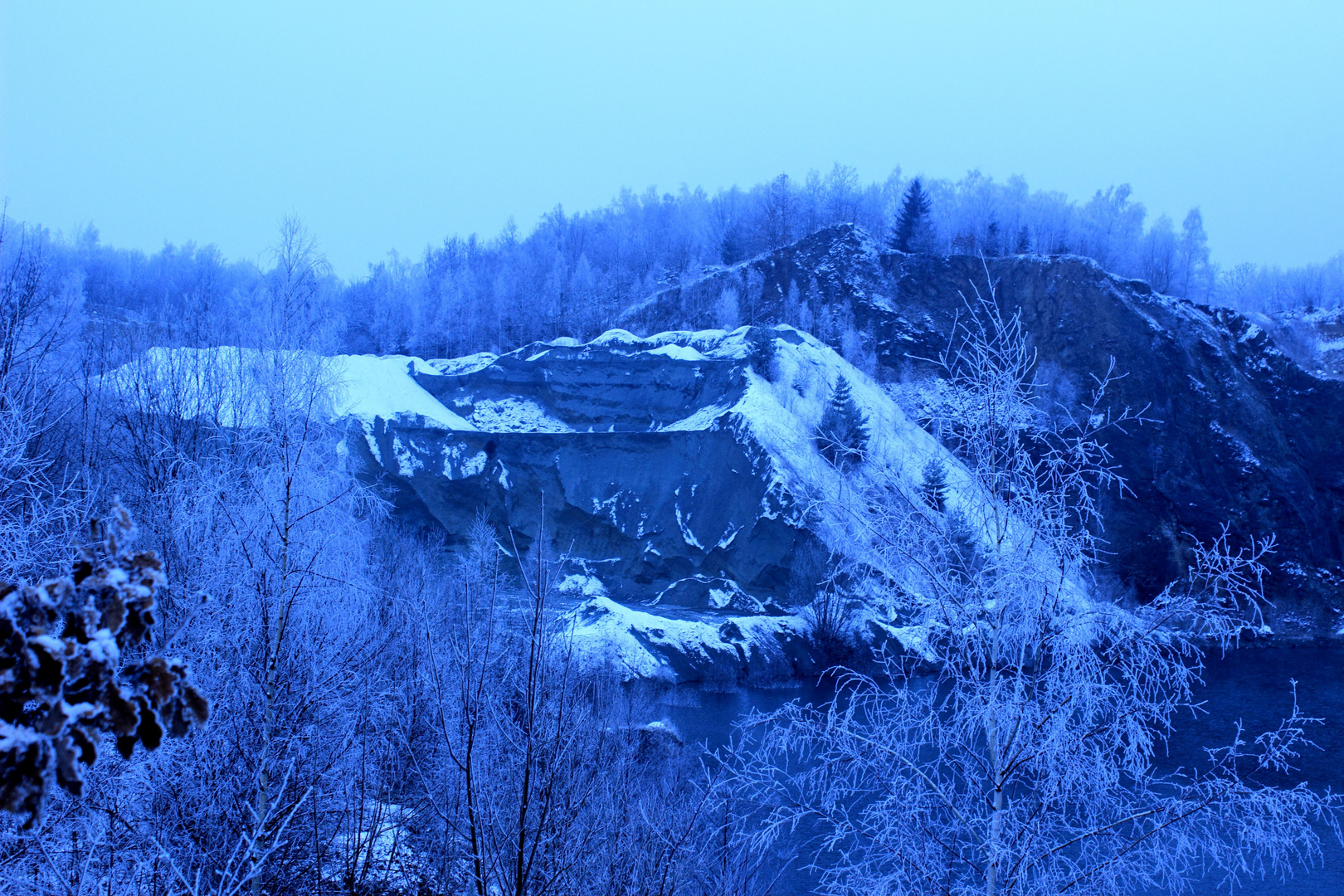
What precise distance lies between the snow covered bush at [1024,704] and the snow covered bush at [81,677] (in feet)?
13.2

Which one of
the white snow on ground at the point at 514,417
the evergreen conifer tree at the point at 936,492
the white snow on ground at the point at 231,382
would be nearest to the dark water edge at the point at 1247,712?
the evergreen conifer tree at the point at 936,492

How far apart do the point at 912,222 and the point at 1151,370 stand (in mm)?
20193

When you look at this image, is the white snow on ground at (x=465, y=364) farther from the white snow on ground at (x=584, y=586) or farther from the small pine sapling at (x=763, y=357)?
the white snow on ground at (x=584, y=586)

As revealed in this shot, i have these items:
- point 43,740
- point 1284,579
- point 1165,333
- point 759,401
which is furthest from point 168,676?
point 1165,333

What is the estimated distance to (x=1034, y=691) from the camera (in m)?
5.24

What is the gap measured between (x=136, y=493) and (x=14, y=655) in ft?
39.6

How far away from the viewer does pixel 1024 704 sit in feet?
16.8

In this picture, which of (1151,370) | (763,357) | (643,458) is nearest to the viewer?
(643,458)

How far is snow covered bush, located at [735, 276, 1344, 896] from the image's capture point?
16.3 feet

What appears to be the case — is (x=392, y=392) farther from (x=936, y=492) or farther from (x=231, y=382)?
(x=936, y=492)

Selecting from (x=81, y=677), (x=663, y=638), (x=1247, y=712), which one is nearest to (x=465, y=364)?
(x=663, y=638)

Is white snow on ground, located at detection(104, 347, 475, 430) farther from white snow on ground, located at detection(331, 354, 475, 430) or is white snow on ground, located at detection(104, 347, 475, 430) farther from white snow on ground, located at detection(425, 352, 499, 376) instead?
white snow on ground, located at detection(425, 352, 499, 376)

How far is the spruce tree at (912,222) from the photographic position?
200 feet

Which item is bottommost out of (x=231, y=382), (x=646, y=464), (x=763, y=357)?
(x=646, y=464)
